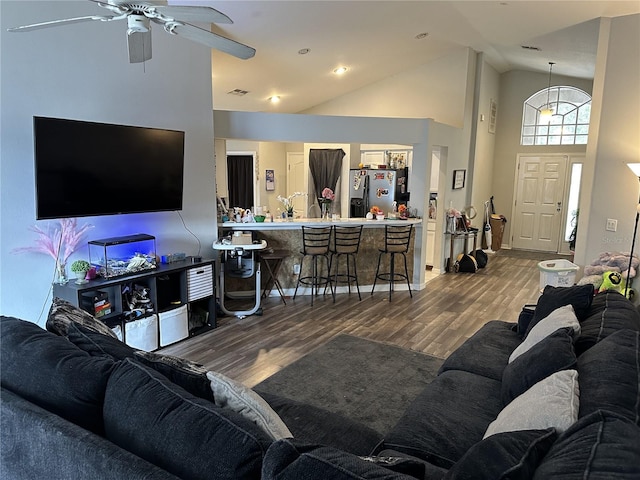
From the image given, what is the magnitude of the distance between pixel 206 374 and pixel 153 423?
314 mm

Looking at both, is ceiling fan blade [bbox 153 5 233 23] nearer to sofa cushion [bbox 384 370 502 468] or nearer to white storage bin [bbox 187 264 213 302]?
sofa cushion [bbox 384 370 502 468]

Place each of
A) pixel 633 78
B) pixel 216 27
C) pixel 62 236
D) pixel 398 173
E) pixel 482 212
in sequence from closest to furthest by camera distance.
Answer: pixel 62 236 → pixel 633 78 → pixel 216 27 → pixel 398 173 → pixel 482 212

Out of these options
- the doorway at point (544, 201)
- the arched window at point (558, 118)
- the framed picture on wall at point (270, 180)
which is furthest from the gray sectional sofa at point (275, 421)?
the arched window at point (558, 118)

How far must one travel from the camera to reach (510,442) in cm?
129

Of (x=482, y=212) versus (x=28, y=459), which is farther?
(x=482, y=212)

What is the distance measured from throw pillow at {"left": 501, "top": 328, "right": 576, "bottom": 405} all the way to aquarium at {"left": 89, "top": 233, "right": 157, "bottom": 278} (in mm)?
3090

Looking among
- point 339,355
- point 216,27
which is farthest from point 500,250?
point 216,27

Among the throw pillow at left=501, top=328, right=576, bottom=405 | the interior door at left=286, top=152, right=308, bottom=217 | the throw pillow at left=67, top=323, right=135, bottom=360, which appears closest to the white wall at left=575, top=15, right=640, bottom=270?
the throw pillow at left=501, top=328, right=576, bottom=405

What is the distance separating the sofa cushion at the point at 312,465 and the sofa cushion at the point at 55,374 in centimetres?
78

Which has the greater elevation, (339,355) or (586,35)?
(586,35)

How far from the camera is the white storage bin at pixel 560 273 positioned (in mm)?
5098

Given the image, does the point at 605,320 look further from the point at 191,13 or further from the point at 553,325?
the point at 191,13

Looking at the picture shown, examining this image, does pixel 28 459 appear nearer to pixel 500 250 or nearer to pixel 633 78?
pixel 633 78

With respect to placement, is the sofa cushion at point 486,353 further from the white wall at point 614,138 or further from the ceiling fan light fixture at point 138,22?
the ceiling fan light fixture at point 138,22
